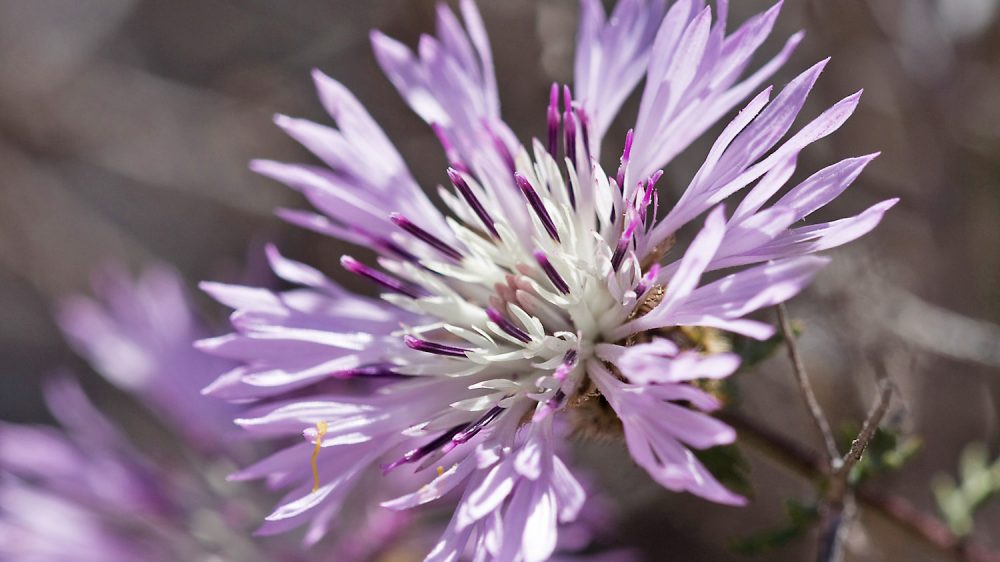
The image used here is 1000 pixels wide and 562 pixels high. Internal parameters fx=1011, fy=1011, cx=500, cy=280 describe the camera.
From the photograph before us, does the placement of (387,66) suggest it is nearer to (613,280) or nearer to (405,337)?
(405,337)

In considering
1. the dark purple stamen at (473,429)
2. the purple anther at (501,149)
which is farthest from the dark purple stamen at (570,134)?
the dark purple stamen at (473,429)

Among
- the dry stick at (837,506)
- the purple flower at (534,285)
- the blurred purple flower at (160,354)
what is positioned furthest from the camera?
the blurred purple flower at (160,354)

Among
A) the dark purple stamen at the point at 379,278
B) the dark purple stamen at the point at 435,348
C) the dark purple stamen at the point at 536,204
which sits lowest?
the dark purple stamen at the point at 435,348

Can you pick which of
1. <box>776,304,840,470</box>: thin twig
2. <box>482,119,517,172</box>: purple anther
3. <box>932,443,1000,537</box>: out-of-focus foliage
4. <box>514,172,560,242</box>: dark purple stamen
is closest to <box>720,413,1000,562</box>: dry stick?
<box>932,443,1000,537</box>: out-of-focus foliage

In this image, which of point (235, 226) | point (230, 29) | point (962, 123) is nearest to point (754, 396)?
point (962, 123)

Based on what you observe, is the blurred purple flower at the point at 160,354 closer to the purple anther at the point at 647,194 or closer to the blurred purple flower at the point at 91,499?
the blurred purple flower at the point at 91,499

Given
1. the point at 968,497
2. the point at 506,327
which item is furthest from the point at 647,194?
the point at 968,497

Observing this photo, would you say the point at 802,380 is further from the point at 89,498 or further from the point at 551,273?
the point at 89,498
